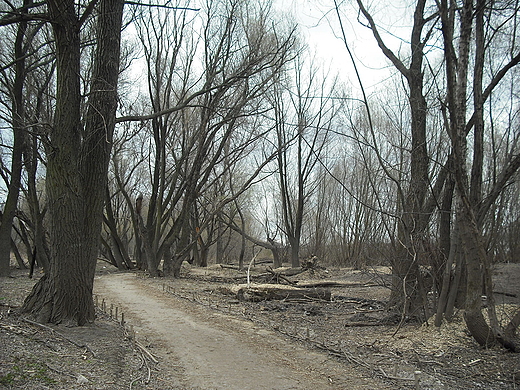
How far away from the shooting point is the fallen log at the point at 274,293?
11766 mm

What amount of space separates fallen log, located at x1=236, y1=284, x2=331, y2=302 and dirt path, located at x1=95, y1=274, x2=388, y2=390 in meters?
2.53

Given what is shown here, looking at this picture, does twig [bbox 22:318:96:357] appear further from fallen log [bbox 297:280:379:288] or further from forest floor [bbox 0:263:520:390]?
fallen log [bbox 297:280:379:288]

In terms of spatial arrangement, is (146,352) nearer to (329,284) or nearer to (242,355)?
(242,355)

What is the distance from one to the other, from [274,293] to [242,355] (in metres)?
5.86

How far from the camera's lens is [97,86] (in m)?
7.21

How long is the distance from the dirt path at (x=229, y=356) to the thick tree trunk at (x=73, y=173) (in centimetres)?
131

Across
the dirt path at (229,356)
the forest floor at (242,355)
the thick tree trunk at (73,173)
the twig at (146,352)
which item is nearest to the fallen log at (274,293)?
the dirt path at (229,356)

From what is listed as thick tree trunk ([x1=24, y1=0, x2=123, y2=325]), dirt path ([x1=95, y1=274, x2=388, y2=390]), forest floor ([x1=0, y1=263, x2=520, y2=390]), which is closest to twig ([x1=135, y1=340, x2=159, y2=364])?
forest floor ([x1=0, y1=263, x2=520, y2=390])

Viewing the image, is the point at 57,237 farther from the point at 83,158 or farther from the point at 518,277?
the point at 518,277

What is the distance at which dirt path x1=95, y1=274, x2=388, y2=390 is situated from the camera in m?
4.99

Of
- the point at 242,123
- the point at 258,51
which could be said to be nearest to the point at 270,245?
the point at 242,123

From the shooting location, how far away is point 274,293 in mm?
11906

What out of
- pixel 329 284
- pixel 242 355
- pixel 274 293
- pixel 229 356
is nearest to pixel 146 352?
pixel 229 356

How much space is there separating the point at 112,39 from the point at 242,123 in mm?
11624
